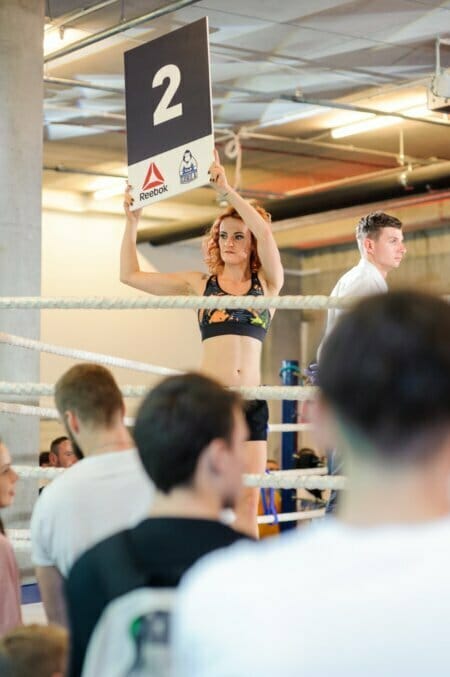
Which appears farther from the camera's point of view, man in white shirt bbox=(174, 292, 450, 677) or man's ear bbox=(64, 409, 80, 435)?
man's ear bbox=(64, 409, 80, 435)

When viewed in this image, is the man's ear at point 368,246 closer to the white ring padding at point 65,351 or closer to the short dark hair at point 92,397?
the white ring padding at point 65,351

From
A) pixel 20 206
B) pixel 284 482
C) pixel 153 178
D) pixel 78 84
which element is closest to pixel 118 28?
pixel 78 84

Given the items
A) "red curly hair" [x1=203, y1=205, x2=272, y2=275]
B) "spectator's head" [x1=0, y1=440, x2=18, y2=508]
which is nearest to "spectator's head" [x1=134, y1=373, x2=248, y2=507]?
"spectator's head" [x1=0, y1=440, x2=18, y2=508]

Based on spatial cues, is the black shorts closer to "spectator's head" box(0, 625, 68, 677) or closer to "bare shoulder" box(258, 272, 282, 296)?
"bare shoulder" box(258, 272, 282, 296)

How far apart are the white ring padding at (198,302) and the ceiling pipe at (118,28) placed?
3181mm

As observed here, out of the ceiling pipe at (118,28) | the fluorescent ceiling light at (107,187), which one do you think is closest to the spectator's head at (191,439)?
the ceiling pipe at (118,28)

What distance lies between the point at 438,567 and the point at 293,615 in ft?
0.36

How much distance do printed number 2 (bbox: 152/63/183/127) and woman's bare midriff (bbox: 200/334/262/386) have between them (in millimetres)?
793

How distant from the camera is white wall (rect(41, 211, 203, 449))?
11.6 metres

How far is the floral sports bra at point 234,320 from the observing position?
11.6 feet

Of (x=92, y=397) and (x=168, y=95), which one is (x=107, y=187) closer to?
(x=168, y=95)

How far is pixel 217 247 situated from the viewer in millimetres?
3650

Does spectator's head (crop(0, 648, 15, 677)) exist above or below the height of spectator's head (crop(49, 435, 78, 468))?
above

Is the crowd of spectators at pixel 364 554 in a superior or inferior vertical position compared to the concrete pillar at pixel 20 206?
inferior
